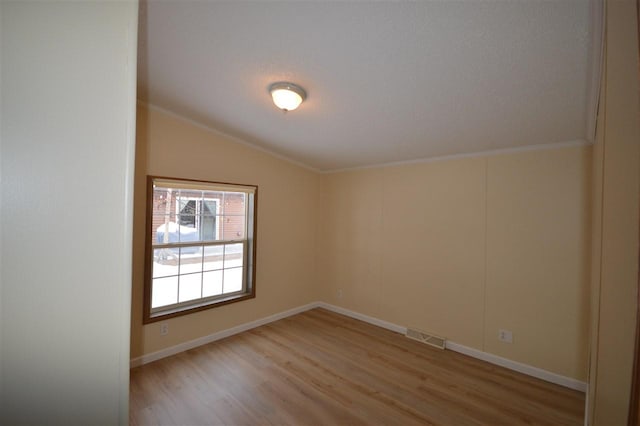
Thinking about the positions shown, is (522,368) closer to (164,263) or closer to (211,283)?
(211,283)

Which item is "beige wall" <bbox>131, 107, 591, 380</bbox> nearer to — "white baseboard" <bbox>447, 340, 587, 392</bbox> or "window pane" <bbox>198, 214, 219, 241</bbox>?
"white baseboard" <bbox>447, 340, 587, 392</bbox>

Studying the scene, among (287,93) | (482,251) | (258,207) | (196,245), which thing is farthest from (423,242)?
(196,245)

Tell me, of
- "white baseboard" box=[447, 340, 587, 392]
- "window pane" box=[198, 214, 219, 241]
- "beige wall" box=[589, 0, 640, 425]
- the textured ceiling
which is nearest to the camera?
"beige wall" box=[589, 0, 640, 425]

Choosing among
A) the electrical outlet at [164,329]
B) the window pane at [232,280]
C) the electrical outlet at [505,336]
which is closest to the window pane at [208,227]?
the window pane at [232,280]

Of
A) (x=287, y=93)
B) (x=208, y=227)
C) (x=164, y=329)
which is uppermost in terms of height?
(x=287, y=93)

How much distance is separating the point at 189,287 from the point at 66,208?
10.1 ft

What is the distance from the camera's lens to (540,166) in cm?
263

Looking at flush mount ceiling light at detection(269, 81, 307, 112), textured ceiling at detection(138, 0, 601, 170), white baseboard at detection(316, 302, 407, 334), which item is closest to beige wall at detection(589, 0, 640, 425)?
textured ceiling at detection(138, 0, 601, 170)

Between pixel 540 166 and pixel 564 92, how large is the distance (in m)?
1.04

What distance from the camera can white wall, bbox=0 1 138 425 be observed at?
42cm

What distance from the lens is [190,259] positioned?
3191 millimetres

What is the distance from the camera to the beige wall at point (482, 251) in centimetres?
247

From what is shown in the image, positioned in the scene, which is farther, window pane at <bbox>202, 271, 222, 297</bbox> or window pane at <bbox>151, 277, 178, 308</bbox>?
window pane at <bbox>202, 271, 222, 297</bbox>

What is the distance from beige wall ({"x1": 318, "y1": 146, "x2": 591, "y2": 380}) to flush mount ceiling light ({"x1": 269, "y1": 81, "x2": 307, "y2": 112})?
1.96 m
